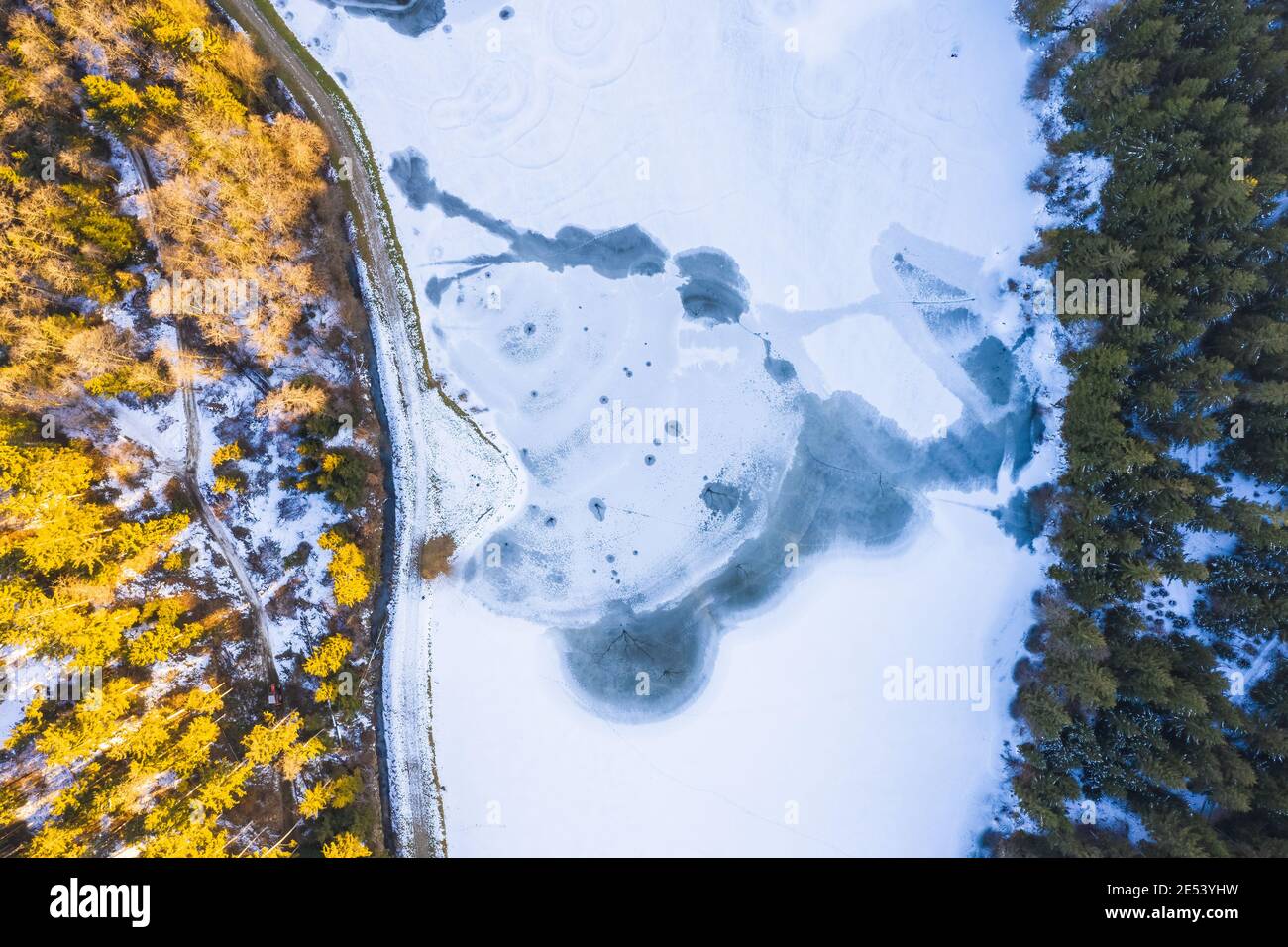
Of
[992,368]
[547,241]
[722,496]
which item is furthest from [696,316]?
[992,368]

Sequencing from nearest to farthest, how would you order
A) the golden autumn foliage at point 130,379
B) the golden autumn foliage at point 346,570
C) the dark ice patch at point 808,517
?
1. the golden autumn foliage at point 130,379
2. the golden autumn foliage at point 346,570
3. the dark ice patch at point 808,517

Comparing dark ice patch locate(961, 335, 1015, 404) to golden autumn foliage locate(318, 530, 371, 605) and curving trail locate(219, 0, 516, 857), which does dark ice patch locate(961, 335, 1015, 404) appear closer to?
curving trail locate(219, 0, 516, 857)

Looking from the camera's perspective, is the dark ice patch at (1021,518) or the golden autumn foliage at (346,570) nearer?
the golden autumn foliage at (346,570)

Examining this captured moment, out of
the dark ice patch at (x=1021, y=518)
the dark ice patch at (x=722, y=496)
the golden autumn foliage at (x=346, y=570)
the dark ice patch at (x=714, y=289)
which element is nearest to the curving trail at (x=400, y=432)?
the golden autumn foliage at (x=346, y=570)

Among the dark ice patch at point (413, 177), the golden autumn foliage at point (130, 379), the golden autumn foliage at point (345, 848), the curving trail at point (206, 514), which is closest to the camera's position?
the golden autumn foliage at point (130, 379)

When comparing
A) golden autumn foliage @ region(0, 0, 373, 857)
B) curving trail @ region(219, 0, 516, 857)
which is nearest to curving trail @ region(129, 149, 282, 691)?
golden autumn foliage @ region(0, 0, 373, 857)

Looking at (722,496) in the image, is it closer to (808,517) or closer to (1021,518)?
(808,517)

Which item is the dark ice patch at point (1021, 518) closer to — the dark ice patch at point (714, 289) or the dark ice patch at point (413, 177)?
the dark ice patch at point (714, 289)
